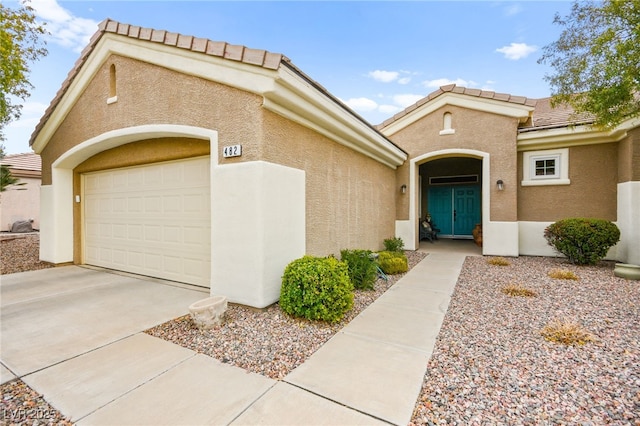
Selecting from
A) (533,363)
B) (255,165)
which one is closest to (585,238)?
(533,363)

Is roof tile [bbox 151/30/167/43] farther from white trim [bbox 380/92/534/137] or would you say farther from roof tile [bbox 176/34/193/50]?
white trim [bbox 380/92/534/137]

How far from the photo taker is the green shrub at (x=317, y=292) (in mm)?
Answer: 4059

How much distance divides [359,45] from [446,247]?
29.5 feet

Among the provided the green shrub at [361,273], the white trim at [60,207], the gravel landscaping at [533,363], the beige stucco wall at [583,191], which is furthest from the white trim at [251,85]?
the beige stucco wall at [583,191]

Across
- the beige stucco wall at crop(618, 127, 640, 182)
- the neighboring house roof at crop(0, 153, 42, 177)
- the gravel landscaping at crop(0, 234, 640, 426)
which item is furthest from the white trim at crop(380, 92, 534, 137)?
the neighboring house roof at crop(0, 153, 42, 177)

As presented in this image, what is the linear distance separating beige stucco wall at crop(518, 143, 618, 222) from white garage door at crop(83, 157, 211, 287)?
34.1ft

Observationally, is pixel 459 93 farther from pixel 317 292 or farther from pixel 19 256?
pixel 19 256

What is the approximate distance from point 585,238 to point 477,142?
4.26 metres

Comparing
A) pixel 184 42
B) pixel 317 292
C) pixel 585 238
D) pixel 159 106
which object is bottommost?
pixel 317 292

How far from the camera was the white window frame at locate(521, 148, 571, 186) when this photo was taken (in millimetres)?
9172

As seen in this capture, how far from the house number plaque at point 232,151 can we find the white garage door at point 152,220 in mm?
997

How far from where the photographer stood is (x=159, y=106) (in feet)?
18.0

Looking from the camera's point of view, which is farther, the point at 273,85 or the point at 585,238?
the point at 585,238

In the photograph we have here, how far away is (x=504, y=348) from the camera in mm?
3387
